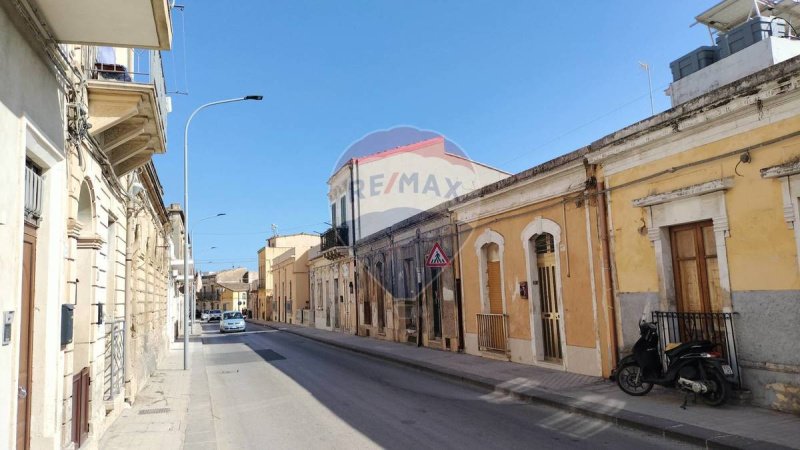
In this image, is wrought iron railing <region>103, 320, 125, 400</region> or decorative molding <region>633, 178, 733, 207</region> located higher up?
decorative molding <region>633, 178, 733, 207</region>

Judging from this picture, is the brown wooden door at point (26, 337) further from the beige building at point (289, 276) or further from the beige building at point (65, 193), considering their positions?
the beige building at point (289, 276)

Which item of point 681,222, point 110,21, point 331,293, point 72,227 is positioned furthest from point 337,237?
point 110,21

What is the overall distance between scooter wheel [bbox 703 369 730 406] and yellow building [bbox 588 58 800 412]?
40 cm

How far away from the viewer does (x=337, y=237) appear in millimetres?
28031

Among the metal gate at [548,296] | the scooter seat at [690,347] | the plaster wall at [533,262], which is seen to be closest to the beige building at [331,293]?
the plaster wall at [533,262]

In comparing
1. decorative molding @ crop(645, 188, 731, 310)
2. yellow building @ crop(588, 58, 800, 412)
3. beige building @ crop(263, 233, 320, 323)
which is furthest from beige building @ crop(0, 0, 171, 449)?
beige building @ crop(263, 233, 320, 323)

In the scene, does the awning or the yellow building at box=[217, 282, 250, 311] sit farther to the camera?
the yellow building at box=[217, 282, 250, 311]

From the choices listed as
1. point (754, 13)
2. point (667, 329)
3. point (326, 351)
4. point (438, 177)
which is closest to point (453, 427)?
point (667, 329)

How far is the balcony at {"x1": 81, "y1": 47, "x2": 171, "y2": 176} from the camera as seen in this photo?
634 cm

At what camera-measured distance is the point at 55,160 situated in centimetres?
511

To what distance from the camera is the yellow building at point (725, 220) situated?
6.88 metres

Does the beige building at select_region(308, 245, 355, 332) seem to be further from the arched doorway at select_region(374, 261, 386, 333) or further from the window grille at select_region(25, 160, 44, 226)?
the window grille at select_region(25, 160, 44, 226)

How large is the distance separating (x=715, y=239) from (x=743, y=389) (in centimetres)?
212

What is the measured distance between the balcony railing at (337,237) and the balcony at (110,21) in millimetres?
22869
